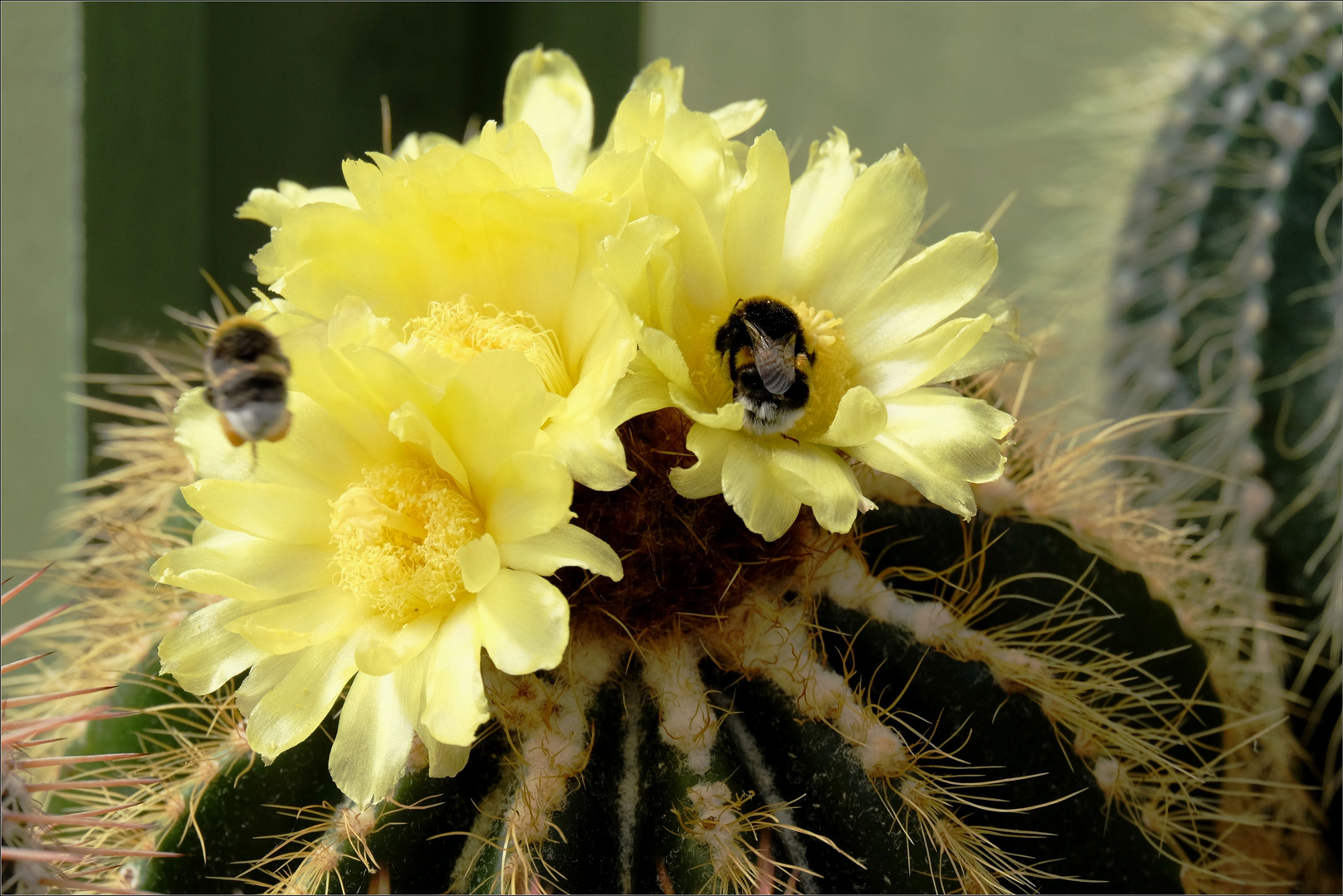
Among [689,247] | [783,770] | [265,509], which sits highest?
[689,247]

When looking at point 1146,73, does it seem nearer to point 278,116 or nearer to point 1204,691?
point 1204,691

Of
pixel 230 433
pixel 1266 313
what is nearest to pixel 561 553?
pixel 230 433

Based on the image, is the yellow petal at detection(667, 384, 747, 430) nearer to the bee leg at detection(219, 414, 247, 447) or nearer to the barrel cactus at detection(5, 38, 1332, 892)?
the barrel cactus at detection(5, 38, 1332, 892)

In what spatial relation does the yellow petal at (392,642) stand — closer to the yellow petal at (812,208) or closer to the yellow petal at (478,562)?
the yellow petal at (478,562)

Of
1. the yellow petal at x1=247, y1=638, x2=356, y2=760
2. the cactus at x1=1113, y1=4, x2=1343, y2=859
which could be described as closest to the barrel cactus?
the yellow petal at x1=247, y1=638, x2=356, y2=760

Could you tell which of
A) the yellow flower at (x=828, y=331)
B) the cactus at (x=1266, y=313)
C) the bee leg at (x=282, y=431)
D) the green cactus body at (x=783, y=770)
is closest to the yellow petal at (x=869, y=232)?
the yellow flower at (x=828, y=331)

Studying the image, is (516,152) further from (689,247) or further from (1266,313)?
(1266,313)
